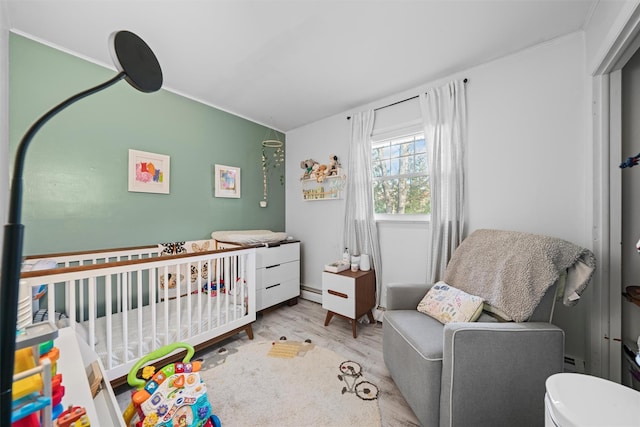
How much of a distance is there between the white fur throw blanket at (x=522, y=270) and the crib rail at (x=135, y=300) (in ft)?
6.03

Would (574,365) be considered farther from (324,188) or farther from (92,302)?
(92,302)

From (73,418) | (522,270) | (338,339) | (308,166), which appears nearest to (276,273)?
(338,339)

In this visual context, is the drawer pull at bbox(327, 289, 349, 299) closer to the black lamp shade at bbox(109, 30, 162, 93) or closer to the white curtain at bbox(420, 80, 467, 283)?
the white curtain at bbox(420, 80, 467, 283)

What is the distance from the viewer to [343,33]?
67.6 inches

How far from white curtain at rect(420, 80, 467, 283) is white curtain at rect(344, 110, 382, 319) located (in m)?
0.58

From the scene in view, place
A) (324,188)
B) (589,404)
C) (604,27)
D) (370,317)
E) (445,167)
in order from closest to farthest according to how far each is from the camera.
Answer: (589,404) → (604,27) → (445,167) → (370,317) → (324,188)

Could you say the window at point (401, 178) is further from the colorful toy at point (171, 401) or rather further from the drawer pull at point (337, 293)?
the colorful toy at point (171, 401)

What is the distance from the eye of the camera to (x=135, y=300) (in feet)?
7.30

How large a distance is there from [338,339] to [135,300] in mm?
1916

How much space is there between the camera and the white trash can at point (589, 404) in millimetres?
770

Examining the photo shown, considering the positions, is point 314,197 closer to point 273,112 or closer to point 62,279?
point 273,112

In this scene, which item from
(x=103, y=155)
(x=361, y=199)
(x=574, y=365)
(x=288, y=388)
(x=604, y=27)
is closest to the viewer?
(x=604, y=27)

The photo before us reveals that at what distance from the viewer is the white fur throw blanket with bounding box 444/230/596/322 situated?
4.24 feet

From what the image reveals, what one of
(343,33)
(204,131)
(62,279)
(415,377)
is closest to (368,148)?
(343,33)
